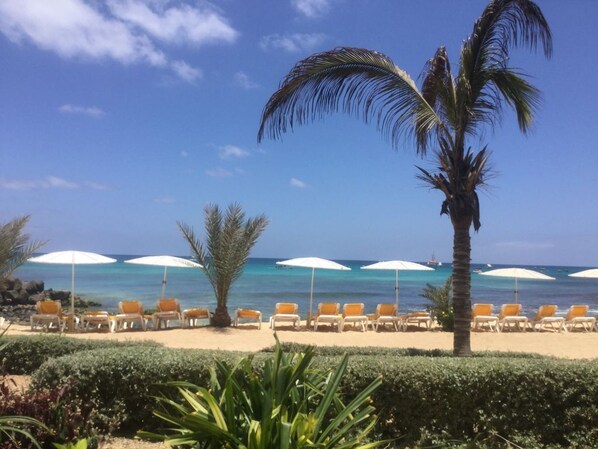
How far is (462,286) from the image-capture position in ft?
23.2

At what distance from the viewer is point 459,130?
7285 millimetres

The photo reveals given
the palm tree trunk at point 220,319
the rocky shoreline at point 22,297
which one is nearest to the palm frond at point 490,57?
the palm tree trunk at point 220,319

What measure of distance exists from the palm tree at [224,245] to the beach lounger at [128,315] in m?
2.29

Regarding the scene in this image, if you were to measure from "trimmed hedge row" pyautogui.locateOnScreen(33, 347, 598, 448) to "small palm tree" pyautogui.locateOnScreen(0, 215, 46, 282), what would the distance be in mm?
13675

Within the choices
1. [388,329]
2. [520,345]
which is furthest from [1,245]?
[520,345]

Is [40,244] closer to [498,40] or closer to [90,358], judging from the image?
[90,358]

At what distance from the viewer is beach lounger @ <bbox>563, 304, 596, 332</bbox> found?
16.1 m

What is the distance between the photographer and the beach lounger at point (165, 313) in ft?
47.5

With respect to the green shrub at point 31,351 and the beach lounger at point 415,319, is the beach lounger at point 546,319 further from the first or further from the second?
the green shrub at point 31,351

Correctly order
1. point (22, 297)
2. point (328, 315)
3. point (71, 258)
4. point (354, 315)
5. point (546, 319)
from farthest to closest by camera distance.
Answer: point (22, 297) → point (546, 319) → point (354, 315) → point (328, 315) → point (71, 258)

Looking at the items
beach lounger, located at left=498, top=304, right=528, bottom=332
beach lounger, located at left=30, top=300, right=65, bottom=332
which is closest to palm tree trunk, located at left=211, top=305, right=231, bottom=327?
beach lounger, located at left=30, top=300, right=65, bottom=332

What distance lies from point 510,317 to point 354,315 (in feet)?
16.1

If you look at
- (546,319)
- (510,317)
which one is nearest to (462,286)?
(510,317)

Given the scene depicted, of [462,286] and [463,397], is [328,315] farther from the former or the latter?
[463,397]
